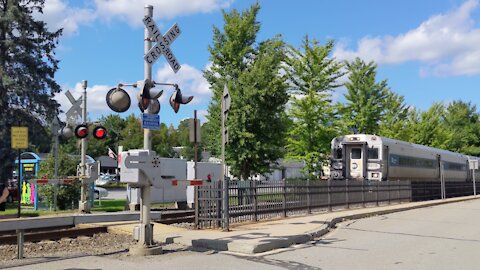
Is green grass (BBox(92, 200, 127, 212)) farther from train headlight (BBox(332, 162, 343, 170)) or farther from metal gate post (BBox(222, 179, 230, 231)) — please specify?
train headlight (BBox(332, 162, 343, 170))

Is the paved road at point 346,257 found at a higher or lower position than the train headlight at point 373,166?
lower

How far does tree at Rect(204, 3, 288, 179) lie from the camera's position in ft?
84.9

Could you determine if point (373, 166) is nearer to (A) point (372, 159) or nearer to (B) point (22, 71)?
(A) point (372, 159)

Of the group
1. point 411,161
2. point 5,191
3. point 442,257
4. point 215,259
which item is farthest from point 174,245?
point 411,161

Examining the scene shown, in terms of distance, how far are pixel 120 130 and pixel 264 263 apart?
3372 inches

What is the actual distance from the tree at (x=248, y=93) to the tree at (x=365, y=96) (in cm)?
1927

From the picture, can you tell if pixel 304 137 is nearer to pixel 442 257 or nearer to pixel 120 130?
pixel 442 257

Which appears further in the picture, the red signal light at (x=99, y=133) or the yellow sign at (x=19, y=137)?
the yellow sign at (x=19, y=137)

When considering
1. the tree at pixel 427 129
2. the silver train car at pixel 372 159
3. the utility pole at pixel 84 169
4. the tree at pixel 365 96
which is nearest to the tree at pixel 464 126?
the tree at pixel 427 129

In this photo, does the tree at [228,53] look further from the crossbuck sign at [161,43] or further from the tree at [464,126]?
the tree at [464,126]

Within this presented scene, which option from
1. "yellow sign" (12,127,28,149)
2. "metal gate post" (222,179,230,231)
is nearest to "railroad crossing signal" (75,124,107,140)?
"yellow sign" (12,127,28,149)

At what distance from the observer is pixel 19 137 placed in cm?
1611

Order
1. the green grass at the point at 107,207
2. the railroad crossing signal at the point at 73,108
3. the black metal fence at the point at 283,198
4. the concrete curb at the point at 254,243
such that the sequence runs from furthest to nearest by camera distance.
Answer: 1. the green grass at the point at 107,207
2. the railroad crossing signal at the point at 73,108
3. the black metal fence at the point at 283,198
4. the concrete curb at the point at 254,243

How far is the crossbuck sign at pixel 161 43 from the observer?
9891 millimetres
